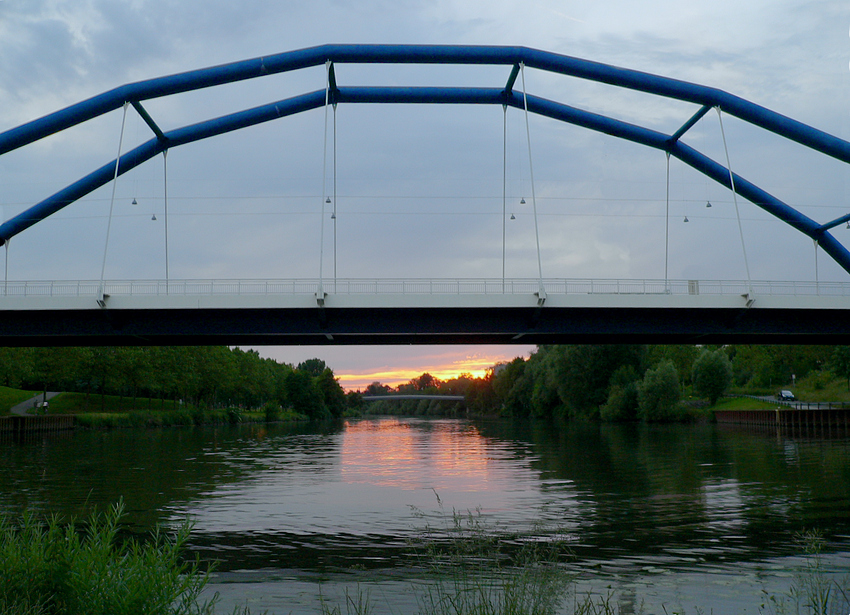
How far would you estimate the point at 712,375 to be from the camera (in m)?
91.4

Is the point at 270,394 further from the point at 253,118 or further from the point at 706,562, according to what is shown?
the point at 706,562

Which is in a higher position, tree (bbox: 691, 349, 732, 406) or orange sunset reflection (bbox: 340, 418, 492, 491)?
tree (bbox: 691, 349, 732, 406)

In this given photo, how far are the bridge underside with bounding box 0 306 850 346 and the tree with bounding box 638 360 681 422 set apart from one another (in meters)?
62.1

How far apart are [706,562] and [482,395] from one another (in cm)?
15261

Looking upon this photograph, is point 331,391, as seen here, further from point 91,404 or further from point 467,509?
point 467,509

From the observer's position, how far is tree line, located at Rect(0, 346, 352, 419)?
A: 229 feet

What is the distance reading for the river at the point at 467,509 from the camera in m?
13.6

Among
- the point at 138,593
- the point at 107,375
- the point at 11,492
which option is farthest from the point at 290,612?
the point at 107,375

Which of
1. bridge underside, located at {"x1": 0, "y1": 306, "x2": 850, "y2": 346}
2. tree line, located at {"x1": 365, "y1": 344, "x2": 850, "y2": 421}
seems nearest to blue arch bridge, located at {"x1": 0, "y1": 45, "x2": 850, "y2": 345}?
bridge underside, located at {"x1": 0, "y1": 306, "x2": 850, "y2": 346}

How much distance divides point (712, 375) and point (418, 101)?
6731 cm

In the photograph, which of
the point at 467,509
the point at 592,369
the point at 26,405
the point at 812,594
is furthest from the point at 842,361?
the point at 26,405

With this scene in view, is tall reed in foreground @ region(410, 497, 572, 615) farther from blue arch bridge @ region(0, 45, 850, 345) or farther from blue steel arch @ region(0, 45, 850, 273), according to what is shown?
blue steel arch @ region(0, 45, 850, 273)

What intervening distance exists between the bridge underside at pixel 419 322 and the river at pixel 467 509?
562cm

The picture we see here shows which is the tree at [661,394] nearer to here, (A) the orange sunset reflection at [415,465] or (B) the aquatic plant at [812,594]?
(A) the orange sunset reflection at [415,465]
